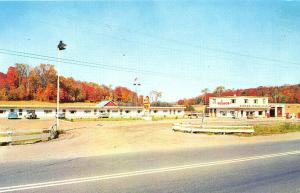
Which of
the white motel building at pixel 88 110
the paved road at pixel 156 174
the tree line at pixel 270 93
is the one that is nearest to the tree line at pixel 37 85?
the white motel building at pixel 88 110

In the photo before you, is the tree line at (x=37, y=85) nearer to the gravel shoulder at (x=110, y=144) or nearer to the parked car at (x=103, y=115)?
the parked car at (x=103, y=115)

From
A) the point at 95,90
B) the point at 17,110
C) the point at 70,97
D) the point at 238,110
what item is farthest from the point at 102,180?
the point at 95,90

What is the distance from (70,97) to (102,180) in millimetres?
107129

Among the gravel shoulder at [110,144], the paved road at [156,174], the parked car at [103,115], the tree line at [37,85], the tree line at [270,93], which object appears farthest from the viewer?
the tree line at [270,93]

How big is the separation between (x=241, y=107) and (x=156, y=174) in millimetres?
74880

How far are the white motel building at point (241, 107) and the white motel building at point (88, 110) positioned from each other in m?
10.9

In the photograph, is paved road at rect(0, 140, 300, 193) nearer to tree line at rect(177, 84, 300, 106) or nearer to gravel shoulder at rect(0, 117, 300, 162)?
gravel shoulder at rect(0, 117, 300, 162)

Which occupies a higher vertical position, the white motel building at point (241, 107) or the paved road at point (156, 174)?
the white motel building at point (241, 107)

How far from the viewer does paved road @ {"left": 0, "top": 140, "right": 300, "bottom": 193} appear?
26.6ft

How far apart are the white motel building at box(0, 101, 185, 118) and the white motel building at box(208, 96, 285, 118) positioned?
10933mm

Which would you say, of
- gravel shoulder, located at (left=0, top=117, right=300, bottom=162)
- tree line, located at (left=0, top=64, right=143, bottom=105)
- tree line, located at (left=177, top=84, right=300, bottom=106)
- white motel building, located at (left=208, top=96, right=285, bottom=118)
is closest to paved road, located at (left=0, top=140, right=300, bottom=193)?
gravel shoulder, located at (left=0, top=117, right=300, bottom=162)

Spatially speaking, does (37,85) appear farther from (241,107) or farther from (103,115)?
(241,107)

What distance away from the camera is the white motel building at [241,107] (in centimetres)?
8131

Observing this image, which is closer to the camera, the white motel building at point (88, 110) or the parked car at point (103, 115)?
the white motel building at point (88, 110)
